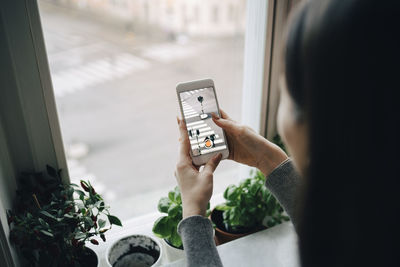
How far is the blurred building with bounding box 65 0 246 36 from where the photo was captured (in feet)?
12.4

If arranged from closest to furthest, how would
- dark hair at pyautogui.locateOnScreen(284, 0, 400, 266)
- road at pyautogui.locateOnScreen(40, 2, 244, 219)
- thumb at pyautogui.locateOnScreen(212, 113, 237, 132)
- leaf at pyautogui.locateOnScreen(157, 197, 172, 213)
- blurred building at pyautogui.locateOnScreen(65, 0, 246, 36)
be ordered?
dark hair at pyautogui.locateOnScreen(284, 0, 400, 266) < thumb at pyautogui.locateOnScreen(212, 113, 237, 132) < leaf at pyautogui.locateOnScreen(157, 197, 172, 213) < road at pyautogui.locateOnScreen(40, 2, 244, 219) < blurred building at pyautogui.locateOnScreen(65, 0, 246, 36)

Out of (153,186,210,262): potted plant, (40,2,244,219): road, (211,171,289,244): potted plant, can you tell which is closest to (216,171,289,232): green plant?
(211,171,289,244): potted plant

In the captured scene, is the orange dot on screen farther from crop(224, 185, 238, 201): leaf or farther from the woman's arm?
crop(224, 185, 238, 201): leaf

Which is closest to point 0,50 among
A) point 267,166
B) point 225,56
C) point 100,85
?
point 267,166

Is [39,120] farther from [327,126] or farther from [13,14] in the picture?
[327,126]

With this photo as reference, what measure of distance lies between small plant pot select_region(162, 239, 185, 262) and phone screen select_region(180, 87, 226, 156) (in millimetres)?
296

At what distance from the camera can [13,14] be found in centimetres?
66

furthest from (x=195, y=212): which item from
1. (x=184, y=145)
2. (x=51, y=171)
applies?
(x=51, y=171)

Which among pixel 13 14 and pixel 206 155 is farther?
pixel 206 155

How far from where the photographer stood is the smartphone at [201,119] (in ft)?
2.58

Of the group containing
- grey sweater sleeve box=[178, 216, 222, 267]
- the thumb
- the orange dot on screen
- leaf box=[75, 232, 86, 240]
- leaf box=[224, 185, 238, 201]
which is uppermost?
the thumb

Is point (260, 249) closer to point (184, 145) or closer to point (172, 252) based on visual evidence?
point (172, 252)

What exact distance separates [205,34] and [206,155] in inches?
152

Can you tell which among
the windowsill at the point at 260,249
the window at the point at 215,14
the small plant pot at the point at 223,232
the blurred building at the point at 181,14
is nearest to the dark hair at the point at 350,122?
the windowsill at the point at 260,249
